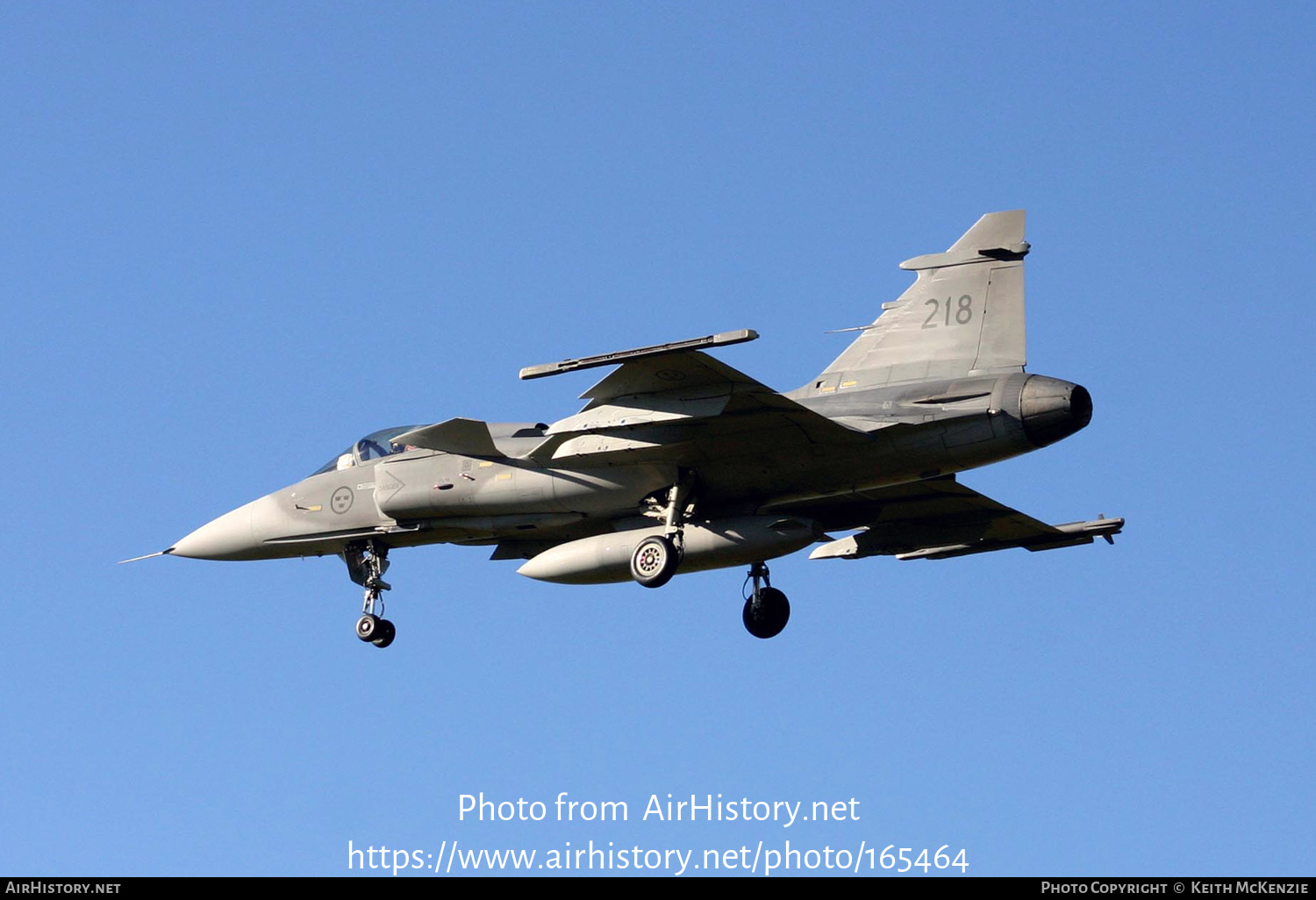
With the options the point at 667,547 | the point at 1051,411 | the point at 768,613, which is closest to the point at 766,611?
the point at 768,613

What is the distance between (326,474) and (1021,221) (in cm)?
1061

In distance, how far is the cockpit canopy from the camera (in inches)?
1016

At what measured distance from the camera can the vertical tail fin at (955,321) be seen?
22453 mm

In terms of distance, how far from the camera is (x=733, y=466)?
75.2ft

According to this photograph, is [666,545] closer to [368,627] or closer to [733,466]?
[733,466]

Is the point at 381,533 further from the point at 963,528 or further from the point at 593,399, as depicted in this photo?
the point at 963,528

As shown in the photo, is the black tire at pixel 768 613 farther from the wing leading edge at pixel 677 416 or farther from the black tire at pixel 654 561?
the wing leading edge at pixel 677 416

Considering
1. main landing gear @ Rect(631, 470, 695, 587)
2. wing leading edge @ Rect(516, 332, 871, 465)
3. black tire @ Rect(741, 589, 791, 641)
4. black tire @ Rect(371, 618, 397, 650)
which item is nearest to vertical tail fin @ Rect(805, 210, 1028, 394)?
wing leading edge @ Rect(516, 332, 871, 465)

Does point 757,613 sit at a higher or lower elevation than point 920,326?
lower

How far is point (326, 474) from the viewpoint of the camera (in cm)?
2634

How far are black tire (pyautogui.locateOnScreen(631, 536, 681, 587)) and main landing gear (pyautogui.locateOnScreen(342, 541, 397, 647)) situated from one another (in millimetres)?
4555

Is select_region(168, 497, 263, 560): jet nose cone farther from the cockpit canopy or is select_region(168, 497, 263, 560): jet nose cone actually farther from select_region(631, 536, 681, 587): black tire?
select_region(631, 536, 681, 587): black tire

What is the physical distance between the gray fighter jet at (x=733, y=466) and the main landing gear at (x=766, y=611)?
0.03 meters
